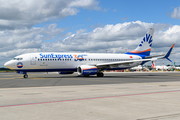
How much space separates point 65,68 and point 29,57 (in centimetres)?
665

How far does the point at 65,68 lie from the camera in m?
37.3

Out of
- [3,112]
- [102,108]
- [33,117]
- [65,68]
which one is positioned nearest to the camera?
[33,117]

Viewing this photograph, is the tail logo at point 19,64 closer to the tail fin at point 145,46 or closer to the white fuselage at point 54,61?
the white fuselage at point 54,61

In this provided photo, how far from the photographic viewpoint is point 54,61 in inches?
1414

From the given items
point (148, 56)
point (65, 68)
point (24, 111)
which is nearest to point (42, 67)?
point (65, 68)

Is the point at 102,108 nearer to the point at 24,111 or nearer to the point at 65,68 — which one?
the point at 24,111

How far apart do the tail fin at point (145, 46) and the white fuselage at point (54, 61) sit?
20.7 ft

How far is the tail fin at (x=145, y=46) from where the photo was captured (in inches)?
1841

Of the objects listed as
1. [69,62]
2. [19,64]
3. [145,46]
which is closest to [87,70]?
[69,62]

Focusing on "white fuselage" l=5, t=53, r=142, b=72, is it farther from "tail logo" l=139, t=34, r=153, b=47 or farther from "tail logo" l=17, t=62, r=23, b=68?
"tail logo" l=139, t=34, r=153, b=47

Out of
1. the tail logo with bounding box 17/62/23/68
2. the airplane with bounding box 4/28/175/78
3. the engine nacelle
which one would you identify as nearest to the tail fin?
the airplane with bounding box 4/28/175/78

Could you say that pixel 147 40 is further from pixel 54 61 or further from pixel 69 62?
pixel 54 61

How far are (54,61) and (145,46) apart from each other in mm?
22039

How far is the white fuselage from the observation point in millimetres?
33781
